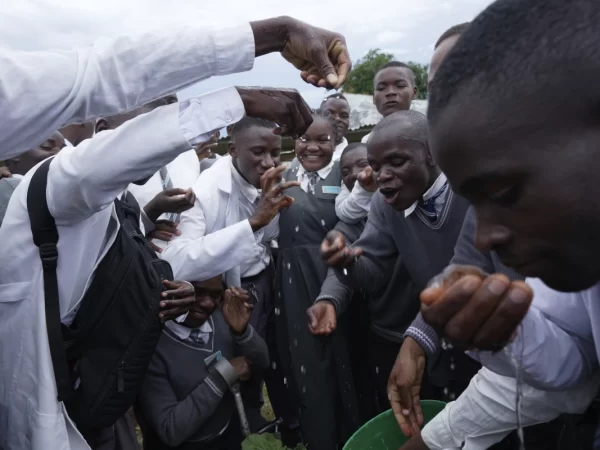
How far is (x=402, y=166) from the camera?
2494 mm

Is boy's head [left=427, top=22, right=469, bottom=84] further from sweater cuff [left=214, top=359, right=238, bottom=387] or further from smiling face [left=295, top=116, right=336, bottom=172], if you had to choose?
sweater cuff [left=214, top=359, right=238, bottom=387]

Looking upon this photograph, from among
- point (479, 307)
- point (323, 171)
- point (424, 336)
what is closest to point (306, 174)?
point (323, 171)

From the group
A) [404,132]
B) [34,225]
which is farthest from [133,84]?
[404,132]

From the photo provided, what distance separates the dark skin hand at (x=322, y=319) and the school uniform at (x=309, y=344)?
464 millimetres

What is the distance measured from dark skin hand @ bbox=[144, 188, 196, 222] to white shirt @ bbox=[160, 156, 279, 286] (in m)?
0.18

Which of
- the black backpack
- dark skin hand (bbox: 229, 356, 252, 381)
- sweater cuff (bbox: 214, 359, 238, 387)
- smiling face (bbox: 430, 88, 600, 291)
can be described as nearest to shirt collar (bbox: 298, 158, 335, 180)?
dark skin hand (bbox: 229, 356, 252, 381)

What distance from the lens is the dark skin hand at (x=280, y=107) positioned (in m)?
1.83

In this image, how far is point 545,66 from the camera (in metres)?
0.92

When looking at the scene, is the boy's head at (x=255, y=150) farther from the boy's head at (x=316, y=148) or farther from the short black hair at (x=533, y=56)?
the short black hair at (x=533, y=56)

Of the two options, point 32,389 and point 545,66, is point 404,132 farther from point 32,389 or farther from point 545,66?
point 32,389

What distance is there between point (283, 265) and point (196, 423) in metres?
1.11

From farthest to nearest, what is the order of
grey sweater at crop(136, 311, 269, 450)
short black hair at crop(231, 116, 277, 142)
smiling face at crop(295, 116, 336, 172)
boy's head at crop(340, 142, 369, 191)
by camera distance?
smiling face at crop(295, 116, 336, 172)
boy's head at crop(340, 142, 369, 191)
short black hair at crop(231, 116, 277, 142)
grey sweater at crop(136, 311, 269, 450)

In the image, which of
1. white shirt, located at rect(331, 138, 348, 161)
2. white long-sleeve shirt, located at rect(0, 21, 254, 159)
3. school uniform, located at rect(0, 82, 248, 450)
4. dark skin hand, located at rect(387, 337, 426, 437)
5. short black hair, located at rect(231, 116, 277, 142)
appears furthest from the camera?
white shirt, located at rect(331, 138, 348, 161)

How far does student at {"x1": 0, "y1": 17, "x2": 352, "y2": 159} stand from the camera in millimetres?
1473
